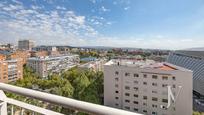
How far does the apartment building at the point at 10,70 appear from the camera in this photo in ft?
53.6

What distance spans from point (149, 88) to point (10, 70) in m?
13.8

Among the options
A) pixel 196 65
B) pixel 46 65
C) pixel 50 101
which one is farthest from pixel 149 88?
pixel 46 65

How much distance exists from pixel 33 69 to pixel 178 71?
66.5 ft

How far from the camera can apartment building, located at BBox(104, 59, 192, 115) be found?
765 cm

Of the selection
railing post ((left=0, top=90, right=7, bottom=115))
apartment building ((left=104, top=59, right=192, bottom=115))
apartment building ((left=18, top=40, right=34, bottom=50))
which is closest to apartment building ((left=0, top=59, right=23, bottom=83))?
apartment building ((left=104, top=59, right=192, bottom=115))

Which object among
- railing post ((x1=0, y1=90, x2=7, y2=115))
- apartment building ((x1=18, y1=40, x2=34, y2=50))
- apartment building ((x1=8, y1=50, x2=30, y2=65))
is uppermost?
apartment building ((x1=18, y1=40, x2=34, y2=50))

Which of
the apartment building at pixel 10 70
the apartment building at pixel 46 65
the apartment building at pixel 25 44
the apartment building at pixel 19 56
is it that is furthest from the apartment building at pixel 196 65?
the apartment building at pixel 25 44

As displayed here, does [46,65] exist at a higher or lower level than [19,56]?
lower

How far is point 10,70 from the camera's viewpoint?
17.2m

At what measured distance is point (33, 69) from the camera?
24016 millimetres

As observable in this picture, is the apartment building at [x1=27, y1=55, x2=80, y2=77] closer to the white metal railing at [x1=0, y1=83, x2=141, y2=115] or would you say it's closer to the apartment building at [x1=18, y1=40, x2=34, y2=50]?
the white metal railing at [x1=0, y1=83, x2=141, y2=115]

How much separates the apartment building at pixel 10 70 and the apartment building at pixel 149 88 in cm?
1121

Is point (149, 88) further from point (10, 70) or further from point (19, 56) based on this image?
point (19, 56)

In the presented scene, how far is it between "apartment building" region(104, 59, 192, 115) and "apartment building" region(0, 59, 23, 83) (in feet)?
36.8
